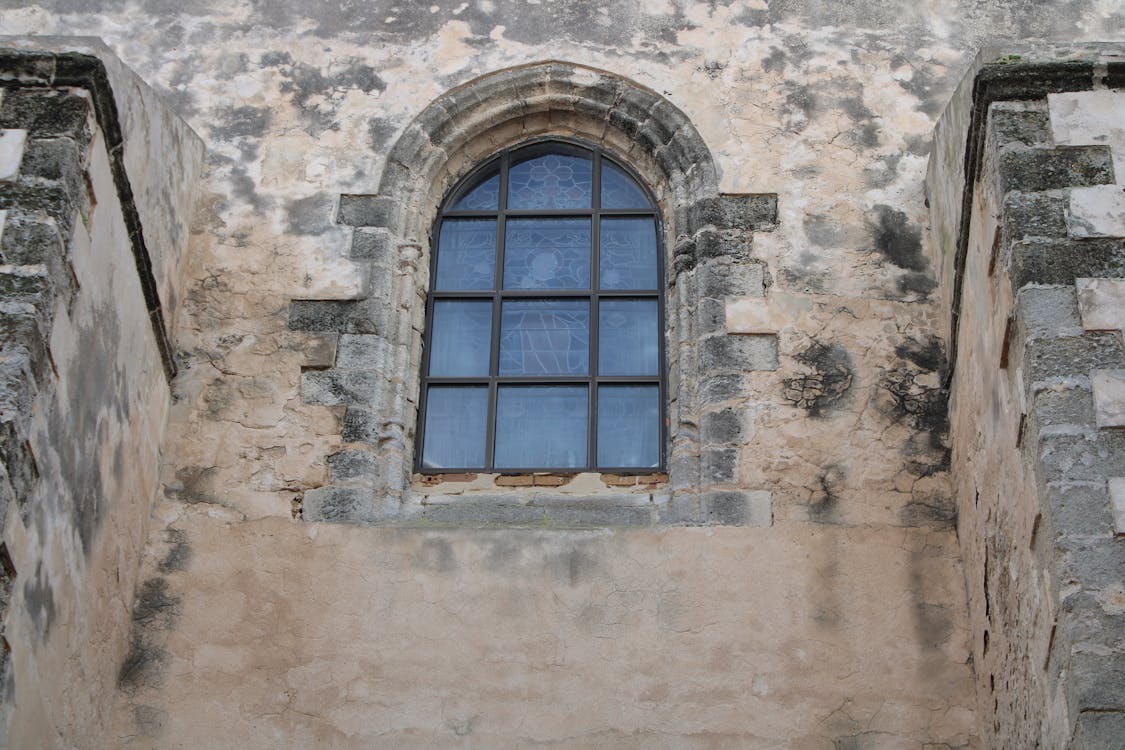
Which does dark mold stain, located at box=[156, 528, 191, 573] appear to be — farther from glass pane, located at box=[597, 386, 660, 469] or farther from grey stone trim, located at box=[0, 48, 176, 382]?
glass pane, located at box=[597, 386, 660, 469]

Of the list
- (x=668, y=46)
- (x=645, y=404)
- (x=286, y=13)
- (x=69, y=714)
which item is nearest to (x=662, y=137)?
(x=668, y=46)

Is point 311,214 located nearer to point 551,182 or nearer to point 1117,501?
point 551,182

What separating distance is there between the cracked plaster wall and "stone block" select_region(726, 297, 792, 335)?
1cm

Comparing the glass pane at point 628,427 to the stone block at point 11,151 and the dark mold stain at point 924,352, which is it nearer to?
the dark mold stain at point 924,352

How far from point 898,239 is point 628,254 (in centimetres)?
108

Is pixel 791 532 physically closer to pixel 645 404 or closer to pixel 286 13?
pixel 645 404

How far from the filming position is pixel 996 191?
17.2ft

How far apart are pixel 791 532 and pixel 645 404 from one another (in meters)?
0.88

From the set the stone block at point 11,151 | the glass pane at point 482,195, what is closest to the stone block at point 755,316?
the glass pane at point 482,195

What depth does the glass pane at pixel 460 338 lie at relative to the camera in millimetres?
6645

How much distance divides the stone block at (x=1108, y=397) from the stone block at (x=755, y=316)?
5.90ft

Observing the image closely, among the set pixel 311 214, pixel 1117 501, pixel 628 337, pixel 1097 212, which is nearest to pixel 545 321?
pixel 628 337

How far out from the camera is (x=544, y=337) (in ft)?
22.0

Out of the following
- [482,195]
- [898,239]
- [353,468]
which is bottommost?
[353,468]
